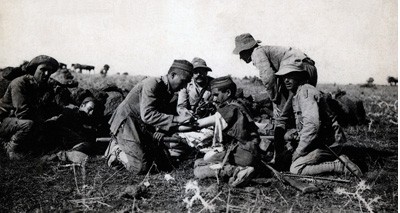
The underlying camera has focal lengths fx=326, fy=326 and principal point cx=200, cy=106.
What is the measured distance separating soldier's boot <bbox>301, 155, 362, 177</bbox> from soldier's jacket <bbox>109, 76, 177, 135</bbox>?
2104mm

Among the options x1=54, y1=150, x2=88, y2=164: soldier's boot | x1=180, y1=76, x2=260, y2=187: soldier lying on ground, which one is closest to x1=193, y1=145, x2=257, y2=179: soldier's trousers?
x1=180, y1=76, x2=260, y2=187: soldier lying on ground

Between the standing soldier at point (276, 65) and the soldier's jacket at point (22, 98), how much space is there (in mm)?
3607

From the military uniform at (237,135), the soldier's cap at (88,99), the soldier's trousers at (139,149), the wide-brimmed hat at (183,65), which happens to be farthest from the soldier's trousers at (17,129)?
the military uniform at (237,135)

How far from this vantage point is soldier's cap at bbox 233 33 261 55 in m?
5.73

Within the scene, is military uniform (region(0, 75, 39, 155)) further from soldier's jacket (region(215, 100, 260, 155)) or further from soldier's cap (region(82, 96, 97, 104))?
soldier's jacket (region(215, 100, 260, 155))

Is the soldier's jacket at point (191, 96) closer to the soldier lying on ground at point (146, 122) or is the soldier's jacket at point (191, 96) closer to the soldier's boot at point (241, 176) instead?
the soldier lying on ground at point (146, 122)

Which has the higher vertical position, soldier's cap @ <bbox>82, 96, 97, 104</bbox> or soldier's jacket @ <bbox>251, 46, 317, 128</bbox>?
soldier's jacket @ <bbox>251, 46, 317, 128</bbox>

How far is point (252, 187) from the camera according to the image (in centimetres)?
423

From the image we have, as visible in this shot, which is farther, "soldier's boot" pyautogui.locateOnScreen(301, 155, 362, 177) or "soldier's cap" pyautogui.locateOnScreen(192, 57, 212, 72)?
"soldier's cap" pyautogui.locateOnScreen(192, 57, 212, 72)

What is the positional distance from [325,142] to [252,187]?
1431 millimetres

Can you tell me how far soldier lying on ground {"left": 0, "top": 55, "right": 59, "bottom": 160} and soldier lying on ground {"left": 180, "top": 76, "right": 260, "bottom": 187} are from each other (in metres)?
3.08

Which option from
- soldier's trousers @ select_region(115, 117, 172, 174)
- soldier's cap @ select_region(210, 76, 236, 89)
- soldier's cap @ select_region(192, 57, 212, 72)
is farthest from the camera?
soldier's cap @ select_region(192, 57, 212, 72)

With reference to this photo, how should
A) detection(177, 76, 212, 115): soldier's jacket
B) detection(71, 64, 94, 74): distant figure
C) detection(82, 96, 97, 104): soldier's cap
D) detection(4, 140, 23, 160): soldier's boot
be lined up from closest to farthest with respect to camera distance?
detection(4, 140, 23, 160): soldier's boot < detection(82, 96, 97, 104): soldier's cap < detection(177, 76, 212, 115): soldier's jacket < detection(71, 64, 94, 74): distant figure

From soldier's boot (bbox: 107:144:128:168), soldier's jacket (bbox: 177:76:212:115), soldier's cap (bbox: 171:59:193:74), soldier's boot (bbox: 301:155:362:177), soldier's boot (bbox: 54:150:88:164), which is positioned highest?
soldier's cap (bbox: 171:59:193:74)
